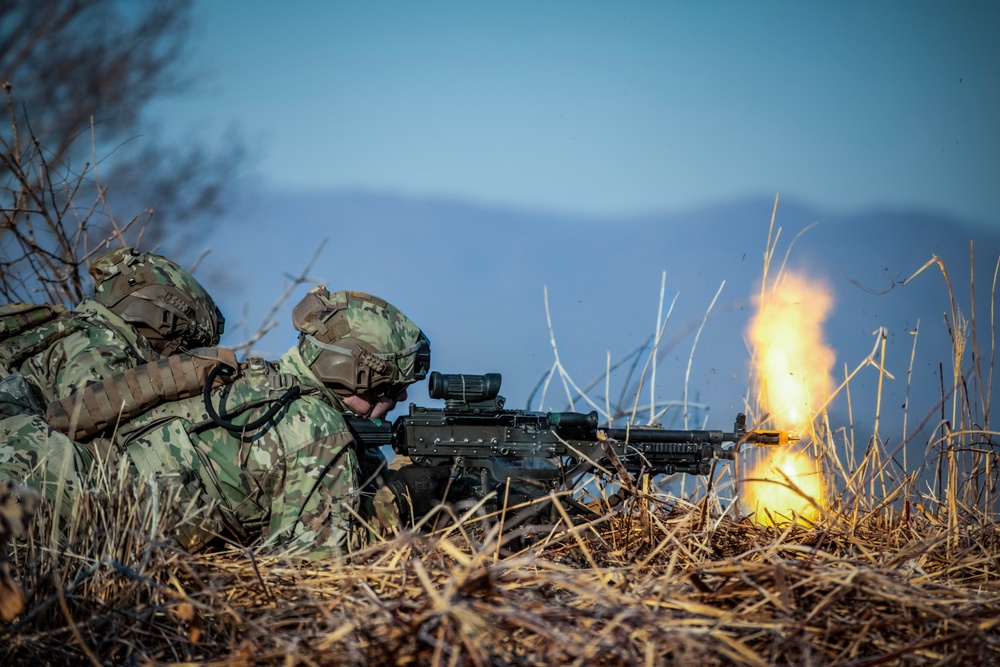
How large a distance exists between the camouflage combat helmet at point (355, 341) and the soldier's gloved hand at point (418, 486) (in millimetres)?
443

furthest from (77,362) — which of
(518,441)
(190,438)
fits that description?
(518,441)

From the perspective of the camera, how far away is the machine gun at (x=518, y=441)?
4.71m

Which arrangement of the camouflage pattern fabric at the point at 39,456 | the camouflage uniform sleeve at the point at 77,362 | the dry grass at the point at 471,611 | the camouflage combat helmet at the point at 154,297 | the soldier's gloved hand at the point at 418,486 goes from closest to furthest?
the dry grass at the point at 471,611, the camouflage pattern fabric at the point at 39,456, the soldier's gloved hand at the point at 418,486, the camouflage uniform sleeve at the point at 77,362, the camouflage combat helmet at the point at 154,297

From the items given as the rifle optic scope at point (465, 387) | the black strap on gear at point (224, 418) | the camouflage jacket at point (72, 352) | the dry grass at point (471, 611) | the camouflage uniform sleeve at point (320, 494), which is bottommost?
the dry grass at point (471, 611)

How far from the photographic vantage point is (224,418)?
12.8 feet

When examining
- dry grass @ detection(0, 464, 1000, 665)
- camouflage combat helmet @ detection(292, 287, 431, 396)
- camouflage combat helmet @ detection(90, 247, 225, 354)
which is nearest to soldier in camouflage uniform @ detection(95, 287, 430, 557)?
camouflage combat helmet @ detection(292, 287, 431, 396)

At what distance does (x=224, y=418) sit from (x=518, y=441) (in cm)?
160

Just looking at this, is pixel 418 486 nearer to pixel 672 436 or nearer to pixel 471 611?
pixel 672 436

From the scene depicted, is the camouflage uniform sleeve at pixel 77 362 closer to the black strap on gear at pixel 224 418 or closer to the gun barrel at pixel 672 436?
the black strap on gear at pixel 224 418

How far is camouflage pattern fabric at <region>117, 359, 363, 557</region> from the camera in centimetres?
382

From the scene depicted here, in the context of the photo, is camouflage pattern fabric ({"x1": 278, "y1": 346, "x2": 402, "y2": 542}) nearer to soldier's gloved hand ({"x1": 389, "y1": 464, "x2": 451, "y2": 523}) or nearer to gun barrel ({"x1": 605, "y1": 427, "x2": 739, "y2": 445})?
soldier's gloved hand ({"x1": 389, "y1": 464, "x2": 451, "y2": 523})

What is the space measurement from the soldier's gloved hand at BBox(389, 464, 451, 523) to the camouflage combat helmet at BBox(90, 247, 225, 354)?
65.9 inches

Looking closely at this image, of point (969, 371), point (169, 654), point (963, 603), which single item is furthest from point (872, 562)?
point (169, 654)

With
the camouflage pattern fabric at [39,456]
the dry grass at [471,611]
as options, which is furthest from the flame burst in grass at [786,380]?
the camouflage pattern fabric at [39,456]
